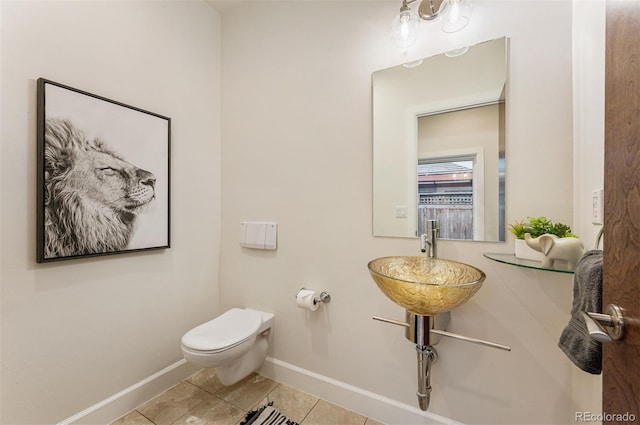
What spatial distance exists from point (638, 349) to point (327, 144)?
140 cm

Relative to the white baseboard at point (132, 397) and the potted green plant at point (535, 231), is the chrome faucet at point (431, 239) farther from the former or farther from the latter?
the white baseboard at point (132, 397)

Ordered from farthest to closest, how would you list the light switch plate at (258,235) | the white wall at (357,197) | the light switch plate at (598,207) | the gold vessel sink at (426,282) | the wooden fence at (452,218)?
the light switch plate at (258,235) → the wooden fence at (452,218) → the white wall at (357,197) → the gold vessel sink at (426,282) → the light switch plate at (598,207)

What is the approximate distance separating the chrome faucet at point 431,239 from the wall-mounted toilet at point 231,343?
1.07 m

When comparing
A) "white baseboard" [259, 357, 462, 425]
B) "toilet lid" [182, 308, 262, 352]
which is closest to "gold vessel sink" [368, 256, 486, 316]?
"white baseboard" [259, 357, 462, 425]

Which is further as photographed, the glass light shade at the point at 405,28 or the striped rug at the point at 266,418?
the striped rug at the point at 266,418

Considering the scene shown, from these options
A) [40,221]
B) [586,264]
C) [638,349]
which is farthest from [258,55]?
[638,349]

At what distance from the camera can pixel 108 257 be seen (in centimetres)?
144

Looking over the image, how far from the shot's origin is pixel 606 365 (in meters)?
0.57

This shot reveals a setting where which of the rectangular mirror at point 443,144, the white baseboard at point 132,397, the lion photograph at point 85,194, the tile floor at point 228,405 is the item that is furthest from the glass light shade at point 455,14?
the white baseboard at point 132,397

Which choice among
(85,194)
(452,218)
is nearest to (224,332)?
(85,194)

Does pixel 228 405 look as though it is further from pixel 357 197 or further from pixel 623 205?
pixel 623 205

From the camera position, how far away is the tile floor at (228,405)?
145 centimetres

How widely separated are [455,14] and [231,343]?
1955mm

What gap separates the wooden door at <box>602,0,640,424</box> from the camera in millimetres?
486
